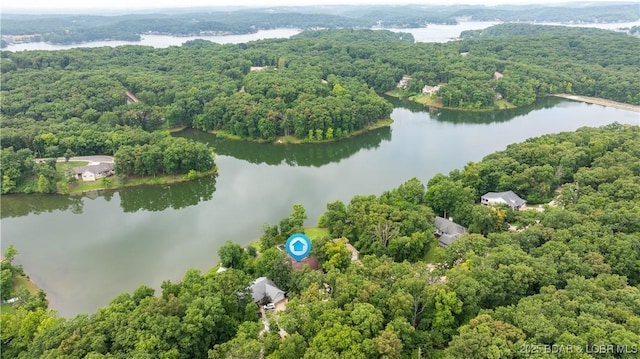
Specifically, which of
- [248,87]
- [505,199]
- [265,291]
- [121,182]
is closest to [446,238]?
[505,199]

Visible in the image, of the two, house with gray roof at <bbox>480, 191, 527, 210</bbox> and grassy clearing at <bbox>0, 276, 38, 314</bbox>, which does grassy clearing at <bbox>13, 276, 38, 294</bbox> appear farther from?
house with gray roof at <bbox>480, 191, 527, 210</bbox>

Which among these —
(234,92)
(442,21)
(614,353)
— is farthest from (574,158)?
(442,21)

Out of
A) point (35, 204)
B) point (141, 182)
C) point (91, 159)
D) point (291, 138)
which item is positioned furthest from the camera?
point (291, 138)

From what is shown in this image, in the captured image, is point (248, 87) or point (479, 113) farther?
point (479, 113)

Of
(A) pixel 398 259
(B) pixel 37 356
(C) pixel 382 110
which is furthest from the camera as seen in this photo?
(C) pixel 382 110

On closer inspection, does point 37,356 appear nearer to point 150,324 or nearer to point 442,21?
point 150,324

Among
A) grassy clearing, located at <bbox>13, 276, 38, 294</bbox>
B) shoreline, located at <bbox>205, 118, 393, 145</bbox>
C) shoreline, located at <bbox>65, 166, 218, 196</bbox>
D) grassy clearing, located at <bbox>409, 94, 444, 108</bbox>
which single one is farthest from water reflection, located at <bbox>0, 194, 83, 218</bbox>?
grassy clearing, located at <bbox>409, 94, 444, 108</bbox>

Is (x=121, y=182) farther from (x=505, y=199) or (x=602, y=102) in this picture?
(x=602, y=102)
